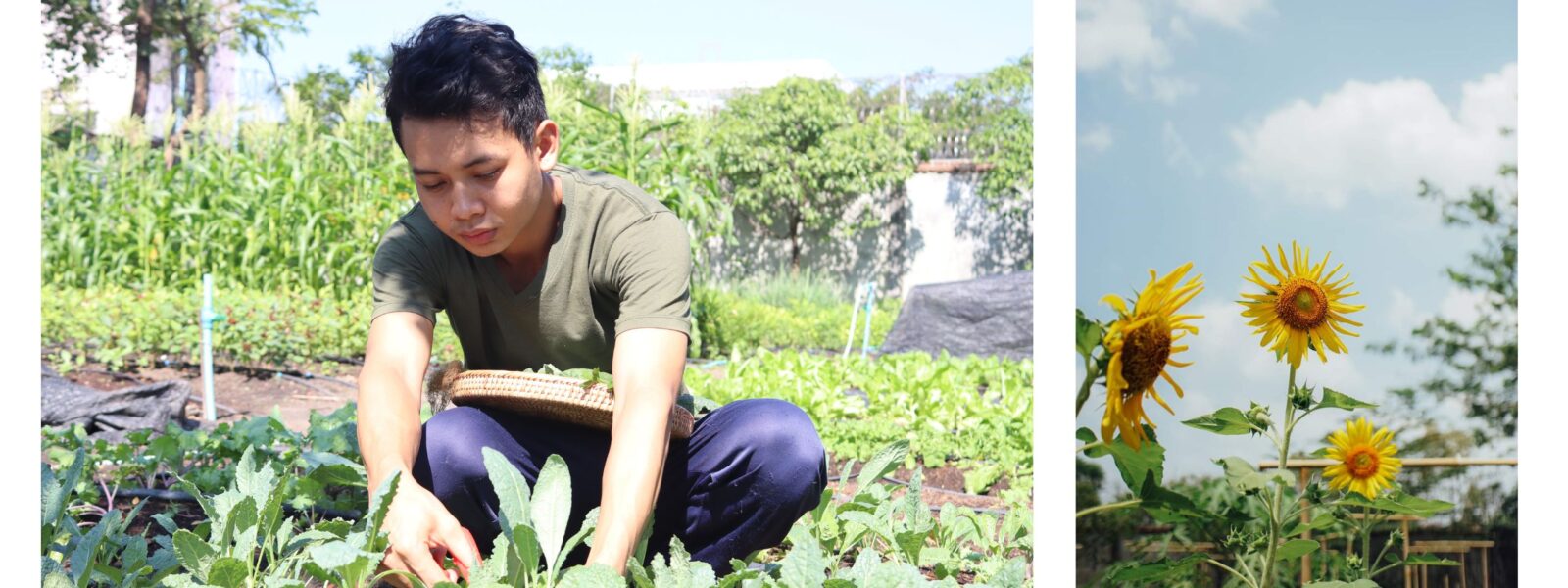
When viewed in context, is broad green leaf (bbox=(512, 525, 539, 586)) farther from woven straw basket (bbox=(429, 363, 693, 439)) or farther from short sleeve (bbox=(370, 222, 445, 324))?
short sleeve (bbox=(370, 222, 445, 324))

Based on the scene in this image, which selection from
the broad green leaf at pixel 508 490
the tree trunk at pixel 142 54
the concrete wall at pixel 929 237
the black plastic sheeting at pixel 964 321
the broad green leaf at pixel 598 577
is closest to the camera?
the broad green leaf at pixel 598 577

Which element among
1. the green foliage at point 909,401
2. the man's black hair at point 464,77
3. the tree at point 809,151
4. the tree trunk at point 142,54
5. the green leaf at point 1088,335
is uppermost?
the tree trunk at point 142,54

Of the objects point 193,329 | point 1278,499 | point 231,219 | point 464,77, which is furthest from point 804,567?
point 231,219

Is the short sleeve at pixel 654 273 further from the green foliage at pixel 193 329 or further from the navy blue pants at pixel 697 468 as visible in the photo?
the green foliage at pixel 193 329

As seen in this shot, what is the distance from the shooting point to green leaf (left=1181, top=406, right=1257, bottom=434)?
4.47 feet

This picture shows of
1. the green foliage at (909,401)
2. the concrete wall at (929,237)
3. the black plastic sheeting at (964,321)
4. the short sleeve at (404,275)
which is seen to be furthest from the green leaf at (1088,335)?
the concrete wall at (929,237)

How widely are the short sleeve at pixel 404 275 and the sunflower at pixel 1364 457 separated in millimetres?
1233

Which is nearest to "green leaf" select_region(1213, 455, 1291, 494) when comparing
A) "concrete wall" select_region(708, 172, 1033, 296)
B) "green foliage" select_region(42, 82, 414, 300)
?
"green foliage" select_region(42, 82, 414, 300)

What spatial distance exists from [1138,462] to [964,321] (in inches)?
220

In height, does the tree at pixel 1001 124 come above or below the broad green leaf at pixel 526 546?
above

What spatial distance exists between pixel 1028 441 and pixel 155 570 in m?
2.30

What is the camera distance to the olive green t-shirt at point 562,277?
1705 millimetres

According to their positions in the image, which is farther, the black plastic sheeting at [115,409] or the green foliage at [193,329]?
the green foliage at [193,329]

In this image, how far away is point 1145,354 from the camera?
1.32 meters
